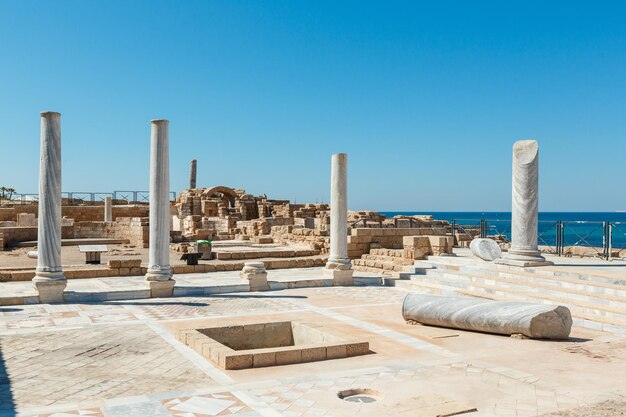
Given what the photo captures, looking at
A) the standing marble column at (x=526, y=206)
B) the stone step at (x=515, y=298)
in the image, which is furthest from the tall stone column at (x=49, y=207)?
the standing marble column at (x=526, y=206)

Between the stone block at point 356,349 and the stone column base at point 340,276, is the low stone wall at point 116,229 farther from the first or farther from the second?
the stone block at point 356,349

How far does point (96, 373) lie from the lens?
6668 mm

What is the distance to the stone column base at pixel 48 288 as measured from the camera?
1158 centimetres

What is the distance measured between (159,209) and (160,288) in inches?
67.0

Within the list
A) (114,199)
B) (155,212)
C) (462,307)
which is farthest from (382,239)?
(114,199)

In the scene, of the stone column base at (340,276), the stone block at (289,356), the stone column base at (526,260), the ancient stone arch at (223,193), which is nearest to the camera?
the stone block at (289,356)

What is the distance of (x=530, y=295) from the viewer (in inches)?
446

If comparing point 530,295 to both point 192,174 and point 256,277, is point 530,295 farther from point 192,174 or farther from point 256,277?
point 192,174

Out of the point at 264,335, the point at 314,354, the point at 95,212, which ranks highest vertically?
the point at 95,212

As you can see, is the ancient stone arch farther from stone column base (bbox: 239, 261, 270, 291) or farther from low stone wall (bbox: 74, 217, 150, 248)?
stone column base (bbox: 239, 261, 270, 291)

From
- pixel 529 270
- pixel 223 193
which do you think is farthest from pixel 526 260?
pixel 223 193

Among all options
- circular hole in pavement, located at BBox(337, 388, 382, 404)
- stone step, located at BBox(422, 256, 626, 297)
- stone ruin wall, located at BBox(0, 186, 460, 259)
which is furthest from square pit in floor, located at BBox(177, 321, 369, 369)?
stone ruin wall, located at BBox(0, 186, 460, 259)

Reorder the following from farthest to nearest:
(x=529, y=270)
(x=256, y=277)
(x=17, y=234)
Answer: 1. (x=17, y=234)
2. (x=256, y=277)
3. (x=529, y=270)

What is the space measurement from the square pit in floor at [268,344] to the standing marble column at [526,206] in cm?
603
